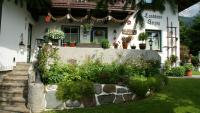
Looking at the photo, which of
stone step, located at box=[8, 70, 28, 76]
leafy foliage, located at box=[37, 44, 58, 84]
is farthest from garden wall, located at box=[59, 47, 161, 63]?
stone step, located at box=[8, 70, 28, 76]

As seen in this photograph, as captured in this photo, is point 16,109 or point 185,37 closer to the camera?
point 16,109

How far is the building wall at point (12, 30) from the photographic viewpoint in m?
11.0

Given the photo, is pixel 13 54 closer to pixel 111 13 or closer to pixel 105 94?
pixel 105 94

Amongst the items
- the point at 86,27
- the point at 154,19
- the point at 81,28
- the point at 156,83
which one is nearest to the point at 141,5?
the point at 156,83

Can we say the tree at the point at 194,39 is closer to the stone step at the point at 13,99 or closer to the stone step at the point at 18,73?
the stone step at the point at 18,73

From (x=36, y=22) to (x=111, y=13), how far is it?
4.35 meters

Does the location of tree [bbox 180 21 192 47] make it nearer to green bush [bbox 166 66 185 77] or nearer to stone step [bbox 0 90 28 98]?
green bush [bbox 166 66 185 77]

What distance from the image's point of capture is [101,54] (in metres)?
11.8

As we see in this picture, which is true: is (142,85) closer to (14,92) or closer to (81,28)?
(14,92)

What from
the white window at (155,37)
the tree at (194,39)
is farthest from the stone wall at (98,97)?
the tree at (194,39)

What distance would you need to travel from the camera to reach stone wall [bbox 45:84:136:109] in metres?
9.42

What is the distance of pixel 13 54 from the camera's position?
1224cm

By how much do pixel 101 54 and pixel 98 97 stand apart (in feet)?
8.28

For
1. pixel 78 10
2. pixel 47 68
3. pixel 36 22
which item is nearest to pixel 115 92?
pixel 47 68
